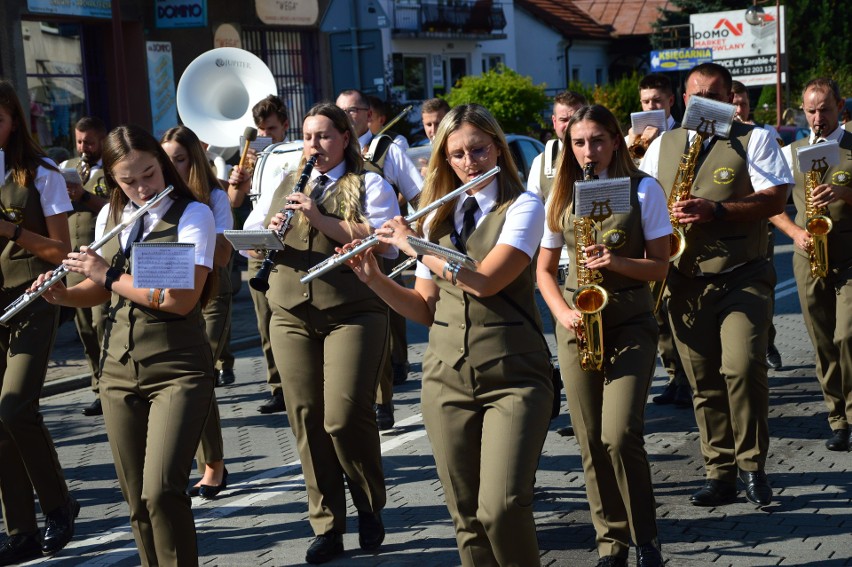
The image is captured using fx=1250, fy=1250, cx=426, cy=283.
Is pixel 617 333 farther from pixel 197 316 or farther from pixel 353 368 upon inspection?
pixel 197 316

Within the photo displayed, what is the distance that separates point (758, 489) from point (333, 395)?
215cm

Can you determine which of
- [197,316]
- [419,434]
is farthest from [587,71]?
[197,316]

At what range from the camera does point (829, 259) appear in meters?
7.22

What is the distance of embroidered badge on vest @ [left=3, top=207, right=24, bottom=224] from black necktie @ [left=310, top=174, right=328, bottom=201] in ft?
4.64

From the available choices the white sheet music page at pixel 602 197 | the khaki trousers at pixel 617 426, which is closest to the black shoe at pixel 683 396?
the khaki trousers at pixel 617 426

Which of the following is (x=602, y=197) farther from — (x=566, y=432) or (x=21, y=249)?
(x=566, y=432)

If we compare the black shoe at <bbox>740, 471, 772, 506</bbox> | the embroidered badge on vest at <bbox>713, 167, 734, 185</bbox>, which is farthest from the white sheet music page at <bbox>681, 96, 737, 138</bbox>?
the black shoe at <bbox>740, 471, 772, 506</bbox>

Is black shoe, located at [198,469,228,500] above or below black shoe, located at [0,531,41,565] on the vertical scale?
below

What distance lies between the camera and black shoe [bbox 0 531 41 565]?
5.87 m

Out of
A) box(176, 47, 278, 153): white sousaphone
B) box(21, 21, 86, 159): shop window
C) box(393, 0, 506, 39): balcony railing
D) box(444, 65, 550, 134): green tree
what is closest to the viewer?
box(176, 47, 278, 153): white sousaphone

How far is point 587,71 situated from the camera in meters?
48.7

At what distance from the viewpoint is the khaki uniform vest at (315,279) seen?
5613 millimetres

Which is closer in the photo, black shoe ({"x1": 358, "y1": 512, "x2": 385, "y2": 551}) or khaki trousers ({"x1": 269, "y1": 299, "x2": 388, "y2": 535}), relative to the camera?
khaki trousers ({"x1": 269, "y1": 299, "x2": 388, "y2": 535})

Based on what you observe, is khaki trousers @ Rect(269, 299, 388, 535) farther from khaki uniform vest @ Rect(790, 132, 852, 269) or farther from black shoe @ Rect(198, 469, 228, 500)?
khaki uniform vest @ Rect(790, 132, 852, 269)
